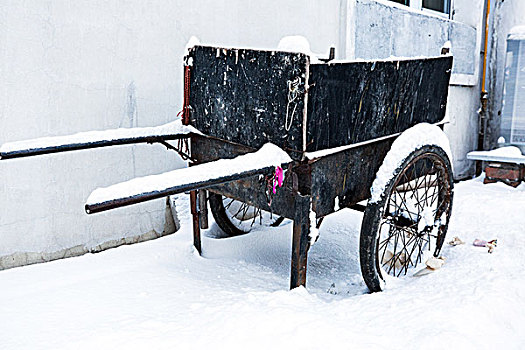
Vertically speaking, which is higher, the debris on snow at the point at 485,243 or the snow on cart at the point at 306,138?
the snow on cart at the point at 306,138

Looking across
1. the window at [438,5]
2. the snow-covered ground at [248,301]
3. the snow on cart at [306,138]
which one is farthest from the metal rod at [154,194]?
the window at [438,5]

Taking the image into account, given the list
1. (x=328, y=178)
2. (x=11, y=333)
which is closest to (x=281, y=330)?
(x=328, y=178)

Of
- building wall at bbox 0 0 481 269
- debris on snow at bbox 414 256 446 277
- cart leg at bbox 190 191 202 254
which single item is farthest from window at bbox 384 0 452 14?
cart leg at bbox 190 191 202 254

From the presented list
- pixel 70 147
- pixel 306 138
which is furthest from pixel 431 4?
pixel 70 147

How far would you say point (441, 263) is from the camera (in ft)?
9.73

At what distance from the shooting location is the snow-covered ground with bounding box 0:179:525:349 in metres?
2.07

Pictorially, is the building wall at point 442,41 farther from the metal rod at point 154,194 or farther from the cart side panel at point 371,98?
Answer: the metal rod at point 154,194

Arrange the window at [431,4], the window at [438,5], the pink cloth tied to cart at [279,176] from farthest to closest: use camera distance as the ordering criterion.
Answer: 1. the window at [438,5]
2. the window at [431,4]
3. the pink cloth tied to cart at [279,176]

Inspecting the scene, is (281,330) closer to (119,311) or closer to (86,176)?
(119,311)

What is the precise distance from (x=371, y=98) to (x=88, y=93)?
1622 millimetres

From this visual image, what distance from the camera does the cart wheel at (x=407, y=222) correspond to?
260 centimetres

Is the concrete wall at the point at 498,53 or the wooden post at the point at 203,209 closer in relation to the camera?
the wooden post at the point at 203,209

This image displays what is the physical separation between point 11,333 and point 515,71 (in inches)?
230

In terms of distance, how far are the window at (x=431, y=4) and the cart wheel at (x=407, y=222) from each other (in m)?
3.08
